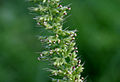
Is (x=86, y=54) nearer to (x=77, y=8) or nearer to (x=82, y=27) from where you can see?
(x=82, y=27)

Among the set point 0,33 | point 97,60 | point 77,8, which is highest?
point 77,8

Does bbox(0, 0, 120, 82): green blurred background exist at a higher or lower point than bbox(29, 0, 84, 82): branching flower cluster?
lower

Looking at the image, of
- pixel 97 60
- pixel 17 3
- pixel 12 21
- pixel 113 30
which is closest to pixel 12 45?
pixel 12 21

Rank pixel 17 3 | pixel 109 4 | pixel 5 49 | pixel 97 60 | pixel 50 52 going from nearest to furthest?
1. pixel 50 52
2. pixel 97 60
3. pixel 5 49
4. pixel 109 4
5. pixel 17 3

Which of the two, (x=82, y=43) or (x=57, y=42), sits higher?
(x=57, y=42)

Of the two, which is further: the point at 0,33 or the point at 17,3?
Answer: the point at 17,3

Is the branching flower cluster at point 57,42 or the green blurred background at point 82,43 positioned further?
the green blurred background at point 82,43

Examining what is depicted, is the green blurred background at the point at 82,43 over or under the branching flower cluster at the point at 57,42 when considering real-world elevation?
under

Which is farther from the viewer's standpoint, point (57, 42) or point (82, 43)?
point (82, 43)
